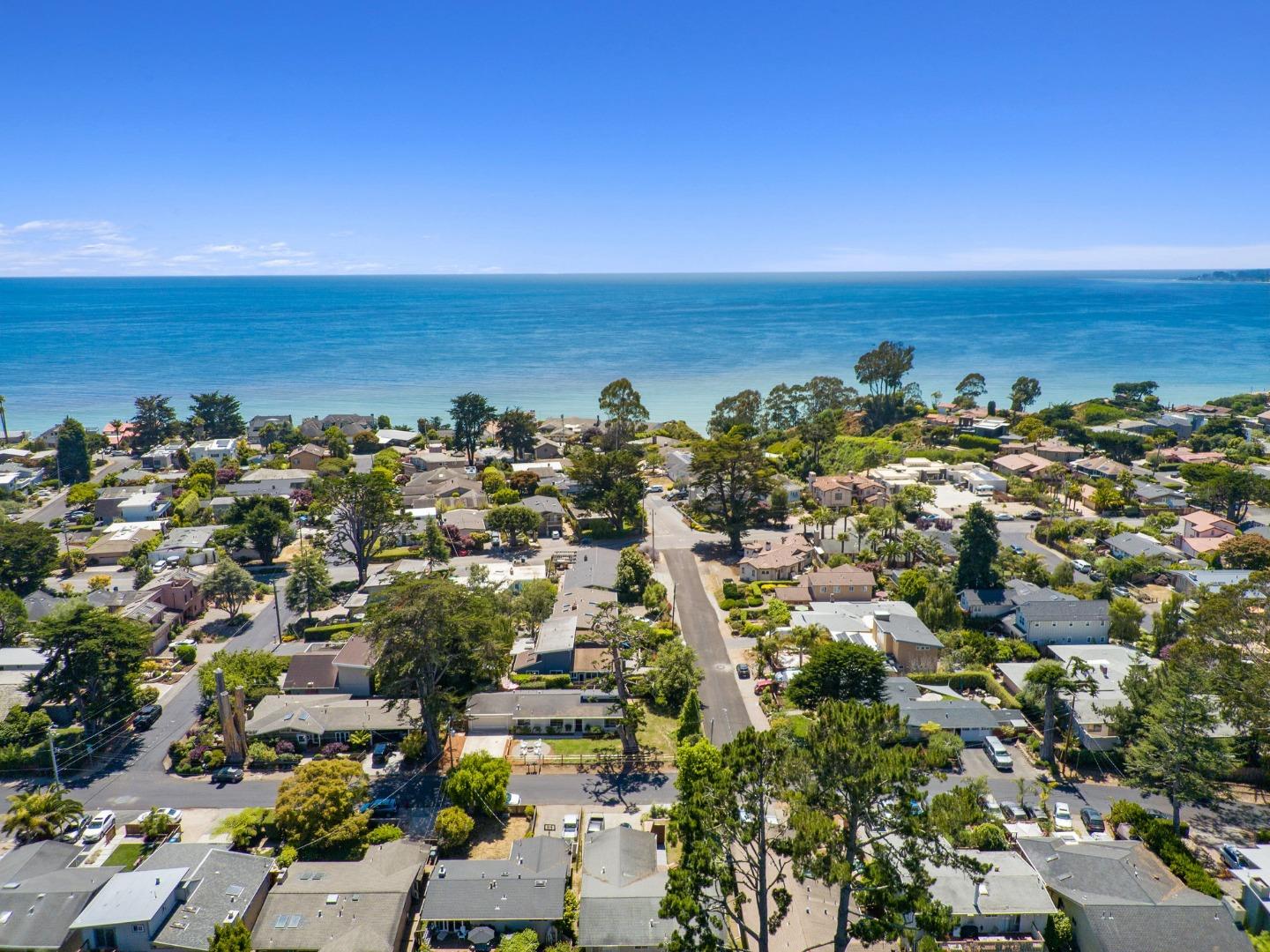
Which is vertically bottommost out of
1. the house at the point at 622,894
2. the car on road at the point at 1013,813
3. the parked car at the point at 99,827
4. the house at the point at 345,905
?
the car on road at the point at 1013,813

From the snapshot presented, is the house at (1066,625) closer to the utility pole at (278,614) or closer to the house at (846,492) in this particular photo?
the house at (846,492)

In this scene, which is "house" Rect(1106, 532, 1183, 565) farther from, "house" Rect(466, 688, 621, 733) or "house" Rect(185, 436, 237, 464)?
"house" Rect(185, 436, 237, 464)

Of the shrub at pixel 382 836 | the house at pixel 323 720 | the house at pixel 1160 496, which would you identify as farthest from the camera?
the house at pixel 1160 496

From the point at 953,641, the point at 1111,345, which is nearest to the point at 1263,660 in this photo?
the point at 953,641

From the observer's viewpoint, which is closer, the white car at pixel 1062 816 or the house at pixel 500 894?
the house at pixel 500 894

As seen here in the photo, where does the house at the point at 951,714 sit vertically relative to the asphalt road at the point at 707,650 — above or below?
above

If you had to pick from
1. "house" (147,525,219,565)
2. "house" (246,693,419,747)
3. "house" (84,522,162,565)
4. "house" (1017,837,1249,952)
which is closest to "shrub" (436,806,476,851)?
"house" (246,693,419,747)

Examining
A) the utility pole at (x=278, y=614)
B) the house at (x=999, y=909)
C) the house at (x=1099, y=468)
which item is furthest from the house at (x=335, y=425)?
the house at (x=999, y=909)
